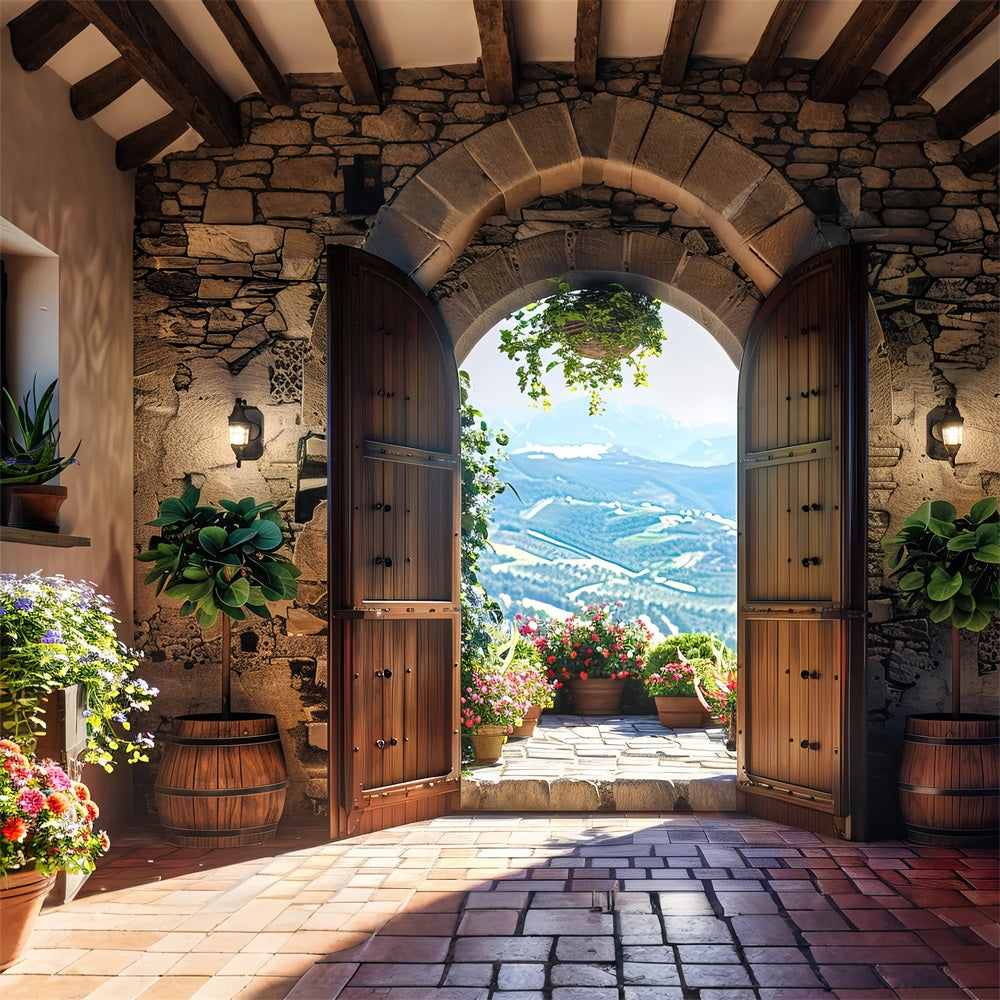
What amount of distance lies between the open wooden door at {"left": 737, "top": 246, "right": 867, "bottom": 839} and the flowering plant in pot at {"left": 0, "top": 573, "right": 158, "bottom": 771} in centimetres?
291

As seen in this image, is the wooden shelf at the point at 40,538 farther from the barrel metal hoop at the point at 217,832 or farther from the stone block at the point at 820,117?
the stone block at the point at 820,117

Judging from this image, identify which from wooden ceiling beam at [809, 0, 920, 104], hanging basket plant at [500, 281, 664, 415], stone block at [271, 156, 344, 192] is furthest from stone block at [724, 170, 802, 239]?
stone block at [271, 156, 344, 192]

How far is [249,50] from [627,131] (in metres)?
1.85

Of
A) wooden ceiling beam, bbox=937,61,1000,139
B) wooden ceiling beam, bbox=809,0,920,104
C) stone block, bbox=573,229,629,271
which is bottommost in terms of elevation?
stone block, bbox=573,229,629,271

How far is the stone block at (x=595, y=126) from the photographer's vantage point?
512 cm

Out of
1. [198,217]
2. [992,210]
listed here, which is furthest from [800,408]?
[198,217]

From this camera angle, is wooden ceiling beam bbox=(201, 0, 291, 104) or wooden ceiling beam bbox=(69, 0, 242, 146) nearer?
wooden ceiling beam bbox=(69, 0, 242, 146)

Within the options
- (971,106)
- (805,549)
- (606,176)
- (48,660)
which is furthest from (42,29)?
(971,106)

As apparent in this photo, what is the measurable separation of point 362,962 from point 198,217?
3.73m

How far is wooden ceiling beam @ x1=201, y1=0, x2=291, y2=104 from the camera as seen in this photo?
13.9 feet

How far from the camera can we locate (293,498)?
508 cm

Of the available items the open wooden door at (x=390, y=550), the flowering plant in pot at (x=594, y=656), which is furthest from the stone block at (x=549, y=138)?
the flowering plant in pot at (x=594, y=656)

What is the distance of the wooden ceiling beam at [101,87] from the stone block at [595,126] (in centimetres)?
210

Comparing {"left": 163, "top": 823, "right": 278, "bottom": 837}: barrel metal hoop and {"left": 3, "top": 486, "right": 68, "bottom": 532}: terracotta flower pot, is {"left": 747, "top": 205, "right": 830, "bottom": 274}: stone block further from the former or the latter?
{"left": 163, "top": 823, "right": 278, "bottom": 837}: barrel metal hoop
